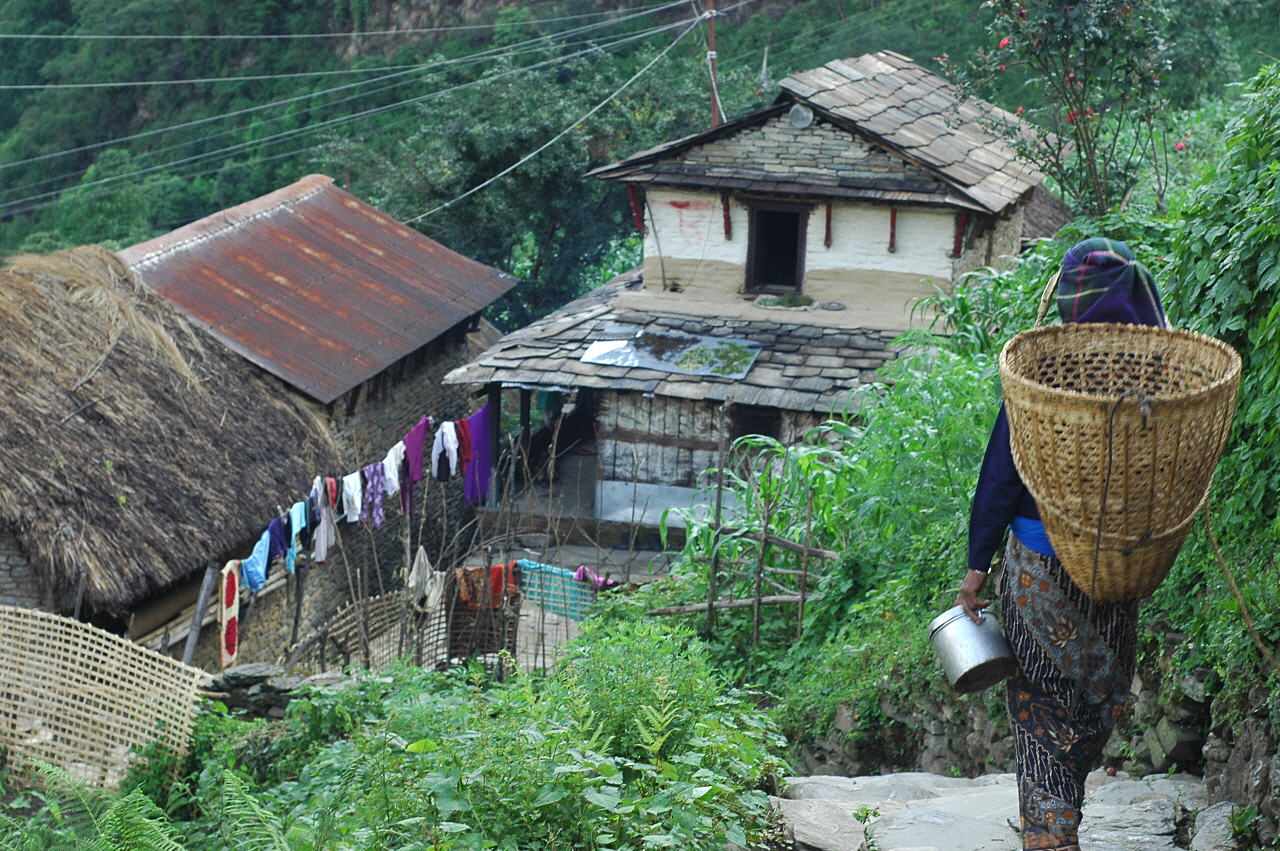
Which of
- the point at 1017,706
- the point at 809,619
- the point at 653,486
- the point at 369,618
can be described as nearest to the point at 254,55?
the point at 653,486

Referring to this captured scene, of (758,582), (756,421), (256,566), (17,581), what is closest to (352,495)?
(256,566)

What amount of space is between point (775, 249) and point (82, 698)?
981 centimetres

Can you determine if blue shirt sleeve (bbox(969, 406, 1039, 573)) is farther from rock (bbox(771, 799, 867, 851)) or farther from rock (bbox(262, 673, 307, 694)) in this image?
rock (bbox(262, 673, 307, 694))

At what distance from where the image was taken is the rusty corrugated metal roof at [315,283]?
41.1 ft

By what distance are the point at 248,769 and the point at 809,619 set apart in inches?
136

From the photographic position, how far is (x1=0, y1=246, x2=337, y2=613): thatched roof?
8.35 m

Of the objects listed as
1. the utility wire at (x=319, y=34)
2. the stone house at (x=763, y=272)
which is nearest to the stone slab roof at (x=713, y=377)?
the stone house at (x=763, y=272)

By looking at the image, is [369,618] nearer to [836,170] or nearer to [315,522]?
[315,522]

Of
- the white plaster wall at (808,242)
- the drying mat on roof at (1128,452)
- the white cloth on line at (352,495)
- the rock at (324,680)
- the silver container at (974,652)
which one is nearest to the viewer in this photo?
the drying mat on roof at (1128,452)

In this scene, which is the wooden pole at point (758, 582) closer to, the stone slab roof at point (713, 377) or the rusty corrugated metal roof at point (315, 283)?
the stone slab roof at point (713, 377)

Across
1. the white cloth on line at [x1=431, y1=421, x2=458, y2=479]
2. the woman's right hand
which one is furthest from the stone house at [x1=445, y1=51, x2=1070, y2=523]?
the woman's right hand

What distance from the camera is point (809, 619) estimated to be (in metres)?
6.20

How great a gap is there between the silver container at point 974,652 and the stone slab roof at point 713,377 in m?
7.58

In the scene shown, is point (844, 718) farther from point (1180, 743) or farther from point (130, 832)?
point (130, 832)
